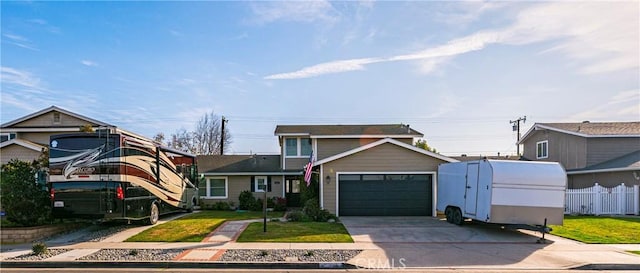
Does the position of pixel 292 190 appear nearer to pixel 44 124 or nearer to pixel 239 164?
pixel 239 164

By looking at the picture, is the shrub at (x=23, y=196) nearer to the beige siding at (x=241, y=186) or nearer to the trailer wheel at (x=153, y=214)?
the trailer wheel at (x=153, y=214)

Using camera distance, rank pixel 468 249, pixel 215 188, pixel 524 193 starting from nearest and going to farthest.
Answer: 1. pixel 468 249
2. pixel 524 193
3. pixel 215 188

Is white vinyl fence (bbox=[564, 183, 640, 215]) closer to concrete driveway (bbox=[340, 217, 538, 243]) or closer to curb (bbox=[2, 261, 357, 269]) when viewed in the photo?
concrete driveway (bbox=[340, 217, 538, 243])

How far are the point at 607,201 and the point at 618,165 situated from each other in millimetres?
2627

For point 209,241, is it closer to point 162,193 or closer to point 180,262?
point 180,262

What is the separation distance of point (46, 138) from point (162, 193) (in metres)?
13.4

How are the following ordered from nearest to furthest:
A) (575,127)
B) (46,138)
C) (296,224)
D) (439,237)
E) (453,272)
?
(453,272)
(439,237)
(296,224)
(46,138)
(575,127)

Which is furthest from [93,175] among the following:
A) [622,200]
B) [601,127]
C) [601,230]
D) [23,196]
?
[601,127]

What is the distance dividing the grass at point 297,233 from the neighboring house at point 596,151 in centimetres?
1652

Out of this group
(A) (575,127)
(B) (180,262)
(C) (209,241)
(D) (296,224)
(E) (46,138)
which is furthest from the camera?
(A) (575,127)

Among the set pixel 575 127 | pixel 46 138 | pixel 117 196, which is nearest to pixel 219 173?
pixel 46 138

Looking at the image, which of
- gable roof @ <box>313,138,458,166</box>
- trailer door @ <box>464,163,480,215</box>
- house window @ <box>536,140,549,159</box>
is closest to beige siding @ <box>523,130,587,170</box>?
house window @ <box>536,140,549,159</box>

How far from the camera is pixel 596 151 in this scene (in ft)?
82.4

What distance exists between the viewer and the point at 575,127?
90.2 ft
